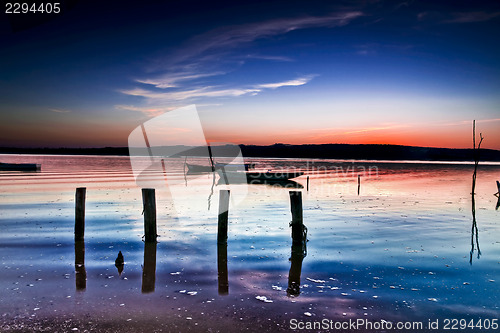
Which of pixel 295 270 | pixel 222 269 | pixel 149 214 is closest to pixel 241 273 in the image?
pixel 222 269

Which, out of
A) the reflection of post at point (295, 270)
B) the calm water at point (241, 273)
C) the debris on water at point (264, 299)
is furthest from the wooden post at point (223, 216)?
the debris on water at point (264, 299)

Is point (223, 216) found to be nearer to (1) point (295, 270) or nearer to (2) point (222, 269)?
(2) point (222, 269)

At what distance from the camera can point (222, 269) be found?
9602 mm

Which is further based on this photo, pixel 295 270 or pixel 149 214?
pixel 149 214

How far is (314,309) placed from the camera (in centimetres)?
707

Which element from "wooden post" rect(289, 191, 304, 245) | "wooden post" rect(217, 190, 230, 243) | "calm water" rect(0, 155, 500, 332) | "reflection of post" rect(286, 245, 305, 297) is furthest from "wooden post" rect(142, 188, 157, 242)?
Answer: "reflection of post" rect(286, 245, 305, 297)

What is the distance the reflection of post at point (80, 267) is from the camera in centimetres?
823

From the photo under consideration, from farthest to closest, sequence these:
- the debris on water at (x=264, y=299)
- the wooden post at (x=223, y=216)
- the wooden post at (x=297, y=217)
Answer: the wooden post at (x=223, y=216), the wooden post at (x=297, y=217), the debris on water at (x=264, y=299)

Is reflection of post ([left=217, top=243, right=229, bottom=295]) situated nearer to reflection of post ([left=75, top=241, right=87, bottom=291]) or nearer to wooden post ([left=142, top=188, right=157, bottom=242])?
wooden post ([left=142, top=188, right=157, bottom=242])

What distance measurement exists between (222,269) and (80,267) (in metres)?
3.60

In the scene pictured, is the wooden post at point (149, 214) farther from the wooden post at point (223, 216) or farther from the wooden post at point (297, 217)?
the wooden post at point (297, 217)

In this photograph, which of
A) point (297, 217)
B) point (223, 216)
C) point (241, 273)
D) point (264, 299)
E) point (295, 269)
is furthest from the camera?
point (223, 216)

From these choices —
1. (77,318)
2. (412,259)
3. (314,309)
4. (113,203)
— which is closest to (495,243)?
(412,259)

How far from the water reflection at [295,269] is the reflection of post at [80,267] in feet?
14.6
